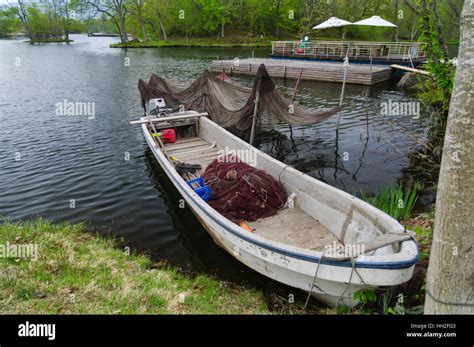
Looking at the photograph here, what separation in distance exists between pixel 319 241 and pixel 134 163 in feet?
28.7

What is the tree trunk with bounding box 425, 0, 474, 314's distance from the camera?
2396 millimetres

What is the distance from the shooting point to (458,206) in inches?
102

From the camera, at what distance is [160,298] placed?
5.02 m

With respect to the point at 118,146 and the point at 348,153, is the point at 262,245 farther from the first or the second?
the point at 118,146

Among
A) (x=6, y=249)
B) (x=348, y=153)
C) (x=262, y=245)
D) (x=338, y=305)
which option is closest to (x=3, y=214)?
(x=6, y=249)

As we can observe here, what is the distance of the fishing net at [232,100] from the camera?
37.1 ft

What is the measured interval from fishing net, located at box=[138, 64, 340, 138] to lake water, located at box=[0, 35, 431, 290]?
0.91 meters

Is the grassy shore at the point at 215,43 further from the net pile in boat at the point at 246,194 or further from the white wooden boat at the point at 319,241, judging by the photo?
the white wooden boat at the point at 319,241

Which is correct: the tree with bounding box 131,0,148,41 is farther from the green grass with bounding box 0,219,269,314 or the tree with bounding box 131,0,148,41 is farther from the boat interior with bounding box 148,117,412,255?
the green grass with bounding box 0,219,269,314

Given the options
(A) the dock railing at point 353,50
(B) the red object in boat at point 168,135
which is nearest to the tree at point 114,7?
(A) the dock railing at point 353,50

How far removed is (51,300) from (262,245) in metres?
3.26

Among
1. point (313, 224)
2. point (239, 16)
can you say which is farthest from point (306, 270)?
point (239, 16)

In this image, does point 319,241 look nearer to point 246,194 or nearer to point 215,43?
point 246,194

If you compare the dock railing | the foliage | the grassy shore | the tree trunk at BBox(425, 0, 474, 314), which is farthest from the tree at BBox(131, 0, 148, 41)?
the tree trunk at BBox(425, 0, 474, 314)
